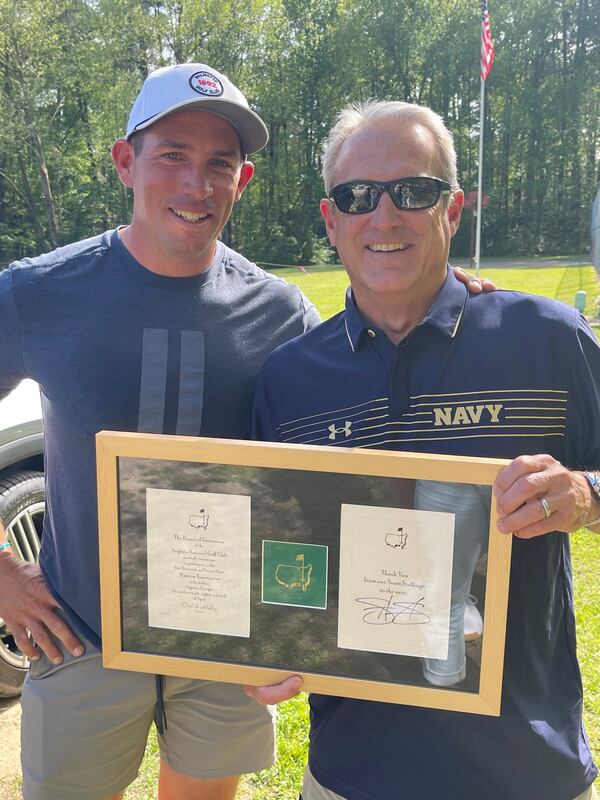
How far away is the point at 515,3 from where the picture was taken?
50.5 m

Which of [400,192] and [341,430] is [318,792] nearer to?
[341,430]

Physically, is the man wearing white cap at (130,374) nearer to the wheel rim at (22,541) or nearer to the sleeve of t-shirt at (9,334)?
the sleeve of t-shirt at (9,334)

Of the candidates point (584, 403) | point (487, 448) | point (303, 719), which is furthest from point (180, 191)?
point (303, 719)

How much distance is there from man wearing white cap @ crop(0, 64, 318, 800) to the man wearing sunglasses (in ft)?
1.07

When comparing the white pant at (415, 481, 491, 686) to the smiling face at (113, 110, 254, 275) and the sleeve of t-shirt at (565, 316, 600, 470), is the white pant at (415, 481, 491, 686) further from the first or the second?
the smiling face at (113, 110, 254, 275)

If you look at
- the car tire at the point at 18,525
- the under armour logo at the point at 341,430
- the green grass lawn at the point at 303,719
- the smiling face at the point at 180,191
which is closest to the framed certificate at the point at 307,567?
the under armour logo at the point at 341,430

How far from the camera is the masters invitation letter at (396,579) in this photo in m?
1.62

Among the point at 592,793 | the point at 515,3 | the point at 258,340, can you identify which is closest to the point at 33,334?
the point at 258,340

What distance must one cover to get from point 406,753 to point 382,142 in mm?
1612

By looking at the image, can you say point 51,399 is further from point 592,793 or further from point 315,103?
point 315,103

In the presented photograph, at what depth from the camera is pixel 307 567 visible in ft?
5.64

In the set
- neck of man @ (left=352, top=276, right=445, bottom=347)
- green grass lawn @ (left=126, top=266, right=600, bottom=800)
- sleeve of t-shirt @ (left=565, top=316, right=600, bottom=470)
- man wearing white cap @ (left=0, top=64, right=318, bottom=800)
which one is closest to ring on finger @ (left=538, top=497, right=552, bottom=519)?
sleeve of t-shirt @ (left=565, top=316, right=600, bottom=470)

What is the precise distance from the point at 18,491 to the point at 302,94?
52.6 m

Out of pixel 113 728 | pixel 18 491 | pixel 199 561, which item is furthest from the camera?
pixel 18 491
